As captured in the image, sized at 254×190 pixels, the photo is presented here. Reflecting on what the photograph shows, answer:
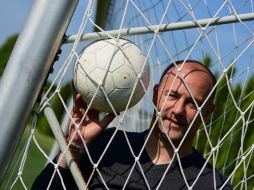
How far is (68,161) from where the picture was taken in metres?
1.61

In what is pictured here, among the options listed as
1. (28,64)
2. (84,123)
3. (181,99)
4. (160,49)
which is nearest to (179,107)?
(181,99)

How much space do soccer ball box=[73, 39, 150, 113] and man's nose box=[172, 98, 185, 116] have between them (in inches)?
3.9

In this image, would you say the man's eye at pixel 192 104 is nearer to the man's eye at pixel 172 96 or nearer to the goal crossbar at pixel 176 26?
the man's eye at pixel 172 96

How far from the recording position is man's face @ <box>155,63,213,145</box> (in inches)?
64.9

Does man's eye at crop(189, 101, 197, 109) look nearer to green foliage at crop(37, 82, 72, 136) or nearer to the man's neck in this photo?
the man's neck

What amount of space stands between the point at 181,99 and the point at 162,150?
17cm

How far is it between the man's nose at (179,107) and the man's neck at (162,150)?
0.35ft

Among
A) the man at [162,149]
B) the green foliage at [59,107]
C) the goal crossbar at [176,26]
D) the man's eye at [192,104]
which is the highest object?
the green foliage at [59,107]

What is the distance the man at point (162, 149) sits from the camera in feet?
5.41

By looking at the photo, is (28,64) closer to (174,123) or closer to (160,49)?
(174,123)

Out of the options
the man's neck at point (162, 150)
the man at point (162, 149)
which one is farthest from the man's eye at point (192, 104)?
the man's neck at point (162, 150)

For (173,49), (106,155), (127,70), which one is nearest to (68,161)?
(106,155)

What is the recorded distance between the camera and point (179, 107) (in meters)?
1.64

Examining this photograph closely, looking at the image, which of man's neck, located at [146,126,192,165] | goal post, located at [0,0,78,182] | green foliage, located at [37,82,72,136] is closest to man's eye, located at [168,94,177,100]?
man's neck, located at [146,126,192,165]
